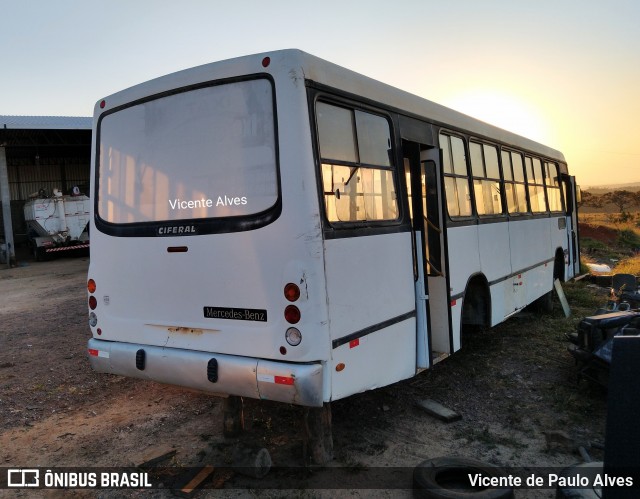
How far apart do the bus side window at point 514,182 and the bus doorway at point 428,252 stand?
2.63m

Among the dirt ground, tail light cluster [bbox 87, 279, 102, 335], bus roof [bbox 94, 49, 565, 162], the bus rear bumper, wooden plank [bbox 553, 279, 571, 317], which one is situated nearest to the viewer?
the bus rear bumper

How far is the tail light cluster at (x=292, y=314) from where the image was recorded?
12.1ft

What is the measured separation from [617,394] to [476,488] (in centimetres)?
172

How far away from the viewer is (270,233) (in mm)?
3799

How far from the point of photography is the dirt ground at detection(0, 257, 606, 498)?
14.1 feet

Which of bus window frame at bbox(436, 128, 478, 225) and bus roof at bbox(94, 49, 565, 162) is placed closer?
bus roof at bbox(94, 49, 565, 162)

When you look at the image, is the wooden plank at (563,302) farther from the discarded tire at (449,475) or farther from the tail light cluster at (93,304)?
the tail light cluster at (93,304)

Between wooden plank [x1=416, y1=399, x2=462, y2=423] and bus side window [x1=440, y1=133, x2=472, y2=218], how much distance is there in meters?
2.02

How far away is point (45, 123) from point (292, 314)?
21.9 meters

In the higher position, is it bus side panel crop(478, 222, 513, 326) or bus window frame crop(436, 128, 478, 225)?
bus window frame crop(436, 128, 478, 225)

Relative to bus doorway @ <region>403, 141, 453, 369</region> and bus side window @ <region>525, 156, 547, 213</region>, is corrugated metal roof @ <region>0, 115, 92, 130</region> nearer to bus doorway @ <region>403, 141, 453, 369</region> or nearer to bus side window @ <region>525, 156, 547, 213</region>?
bus side window @ <region>525, 156, 547, 213</region>

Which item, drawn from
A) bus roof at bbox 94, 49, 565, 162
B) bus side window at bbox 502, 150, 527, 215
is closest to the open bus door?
bus side window at bbox 502, 150, 527, 215

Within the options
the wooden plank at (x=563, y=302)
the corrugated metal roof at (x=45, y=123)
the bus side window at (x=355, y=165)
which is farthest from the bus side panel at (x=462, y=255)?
the corrugated metal roof at (x=45, y=123)

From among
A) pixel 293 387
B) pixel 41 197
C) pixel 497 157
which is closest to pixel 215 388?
pixel 293 387
